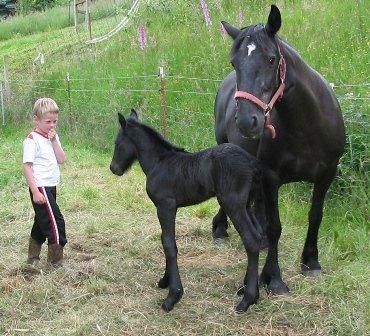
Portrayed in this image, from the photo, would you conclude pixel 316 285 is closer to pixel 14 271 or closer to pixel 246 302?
pixel 246 302

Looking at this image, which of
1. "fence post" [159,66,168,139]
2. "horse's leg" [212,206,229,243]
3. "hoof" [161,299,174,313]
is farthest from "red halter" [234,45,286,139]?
"fence post" [159,66,168,139]

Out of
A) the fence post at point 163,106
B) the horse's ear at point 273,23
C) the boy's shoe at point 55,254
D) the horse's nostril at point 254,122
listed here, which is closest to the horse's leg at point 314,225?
the horse's nostril at point 254,122

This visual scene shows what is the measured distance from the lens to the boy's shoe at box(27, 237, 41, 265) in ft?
A: 16.9

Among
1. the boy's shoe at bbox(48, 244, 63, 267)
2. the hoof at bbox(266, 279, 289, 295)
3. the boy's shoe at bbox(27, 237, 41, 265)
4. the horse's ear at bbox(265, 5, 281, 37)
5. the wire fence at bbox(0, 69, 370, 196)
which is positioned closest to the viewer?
the horse's ear at bbox(265, 5, 281, 37)

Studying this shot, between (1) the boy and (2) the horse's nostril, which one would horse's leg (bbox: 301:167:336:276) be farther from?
(1) the boy

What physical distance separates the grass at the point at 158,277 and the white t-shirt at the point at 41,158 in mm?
765

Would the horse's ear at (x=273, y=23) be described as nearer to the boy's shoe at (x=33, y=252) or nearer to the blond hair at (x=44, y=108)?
the blond hair at (x=44, y=108)

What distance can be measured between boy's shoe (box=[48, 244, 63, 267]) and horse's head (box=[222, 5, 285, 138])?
2.20 m

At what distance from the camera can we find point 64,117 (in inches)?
470

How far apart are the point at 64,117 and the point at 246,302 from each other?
8.61 m

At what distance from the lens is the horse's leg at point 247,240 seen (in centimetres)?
402

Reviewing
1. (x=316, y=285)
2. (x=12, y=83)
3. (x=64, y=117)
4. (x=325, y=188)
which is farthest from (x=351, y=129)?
(x=12, y=83)

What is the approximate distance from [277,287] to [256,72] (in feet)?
5.43

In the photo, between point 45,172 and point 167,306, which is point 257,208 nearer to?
point 167,306
